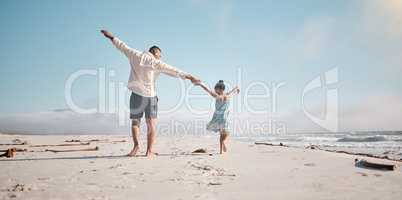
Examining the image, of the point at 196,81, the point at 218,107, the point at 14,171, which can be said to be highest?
the point at 196,81

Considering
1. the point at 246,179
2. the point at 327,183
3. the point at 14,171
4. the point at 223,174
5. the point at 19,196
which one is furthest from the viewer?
the point at 14,171

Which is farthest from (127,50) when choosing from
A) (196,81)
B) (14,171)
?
(14,171)

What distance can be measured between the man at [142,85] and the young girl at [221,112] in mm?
1211

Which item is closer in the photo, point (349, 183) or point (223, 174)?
point (349, 183)

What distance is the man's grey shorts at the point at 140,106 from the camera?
5062 millimetres

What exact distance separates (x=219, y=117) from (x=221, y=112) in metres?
0.12

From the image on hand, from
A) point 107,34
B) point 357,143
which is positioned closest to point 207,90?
point 107,34

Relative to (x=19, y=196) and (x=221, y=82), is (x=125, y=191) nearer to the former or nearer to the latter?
(x=19, y=196)

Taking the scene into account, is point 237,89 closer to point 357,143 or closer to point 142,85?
point 142,85

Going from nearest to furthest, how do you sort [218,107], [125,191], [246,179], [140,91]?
[125,191]
[246,179]
[140,91]
[218,107]

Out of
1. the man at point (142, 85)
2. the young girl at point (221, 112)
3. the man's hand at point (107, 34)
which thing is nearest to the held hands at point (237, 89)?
the young girl at point (221, 112)

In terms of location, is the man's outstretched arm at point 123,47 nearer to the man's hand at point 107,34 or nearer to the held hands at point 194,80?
the man's hand at point 107,34

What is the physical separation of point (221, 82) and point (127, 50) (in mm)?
2054

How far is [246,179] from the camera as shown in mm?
2902
